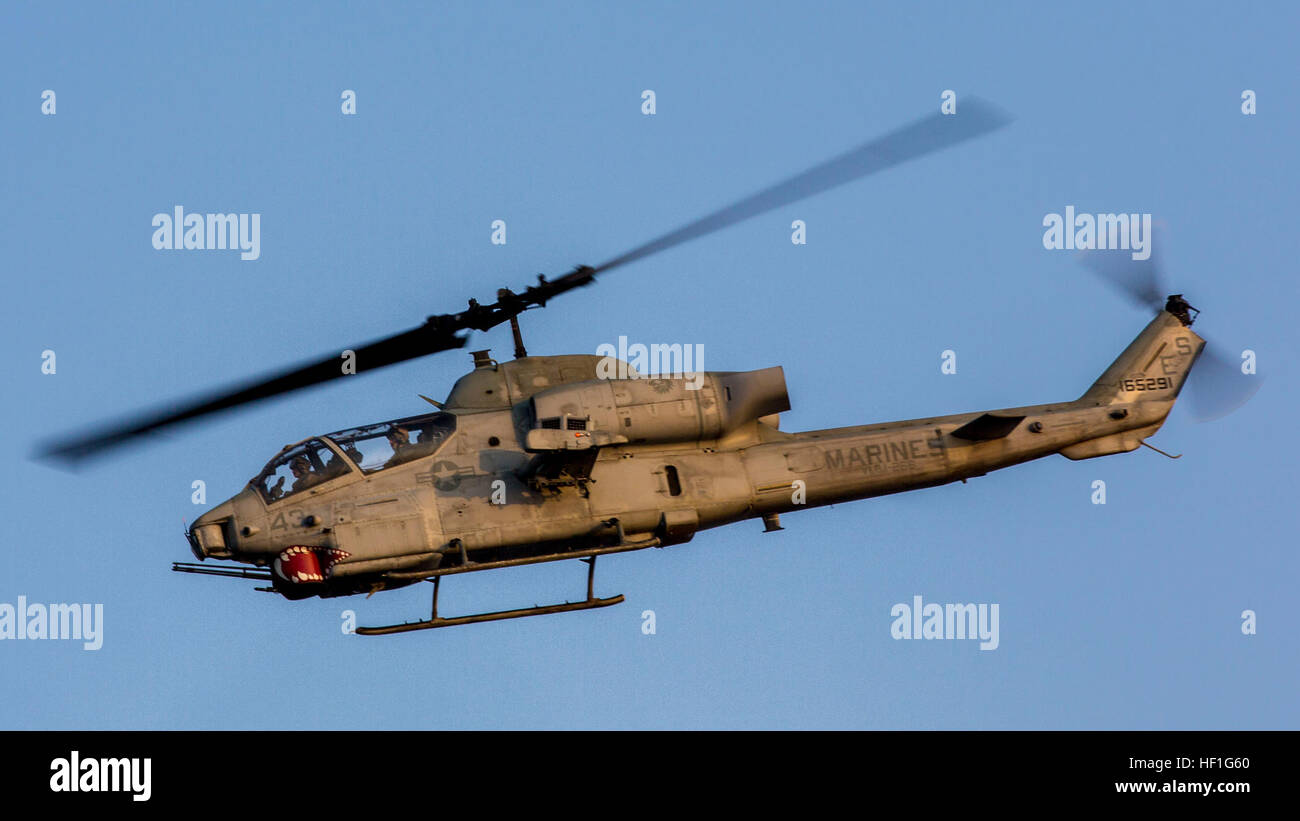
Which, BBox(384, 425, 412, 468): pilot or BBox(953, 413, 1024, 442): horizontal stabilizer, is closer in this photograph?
BBox(384, 425, 412, 468): pilot

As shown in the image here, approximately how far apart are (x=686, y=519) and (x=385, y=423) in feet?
12.0

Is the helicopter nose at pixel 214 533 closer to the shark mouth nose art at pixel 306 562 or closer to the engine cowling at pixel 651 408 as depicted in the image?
the shark mouth nose art at pixel 306 562

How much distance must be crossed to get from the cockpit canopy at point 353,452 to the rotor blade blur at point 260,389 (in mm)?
960

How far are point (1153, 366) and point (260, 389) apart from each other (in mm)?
11841

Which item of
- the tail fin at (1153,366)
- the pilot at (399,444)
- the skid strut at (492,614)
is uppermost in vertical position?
the tail fin at (1153,366)

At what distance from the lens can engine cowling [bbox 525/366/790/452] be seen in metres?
18.9

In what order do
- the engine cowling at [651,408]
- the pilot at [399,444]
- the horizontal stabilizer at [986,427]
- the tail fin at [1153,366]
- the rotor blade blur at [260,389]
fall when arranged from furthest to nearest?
the tail fin at [1153,366], the horizontal stabilizer at [986,427], the pilot at [399,444], the engine cowling at [651,408], the rotor blade blur at [260,389]

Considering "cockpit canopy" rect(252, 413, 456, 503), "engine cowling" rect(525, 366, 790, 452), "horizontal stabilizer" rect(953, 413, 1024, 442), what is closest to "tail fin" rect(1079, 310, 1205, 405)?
"horizontal stabilizer" rect(953, 413, 1024, 442)

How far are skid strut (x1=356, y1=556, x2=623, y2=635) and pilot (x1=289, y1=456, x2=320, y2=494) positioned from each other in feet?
5.60

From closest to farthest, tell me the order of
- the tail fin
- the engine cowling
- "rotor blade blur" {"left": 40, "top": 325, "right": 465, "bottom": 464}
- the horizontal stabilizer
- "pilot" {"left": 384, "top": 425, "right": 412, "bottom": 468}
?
"rotor blade blur" {"left": 40, "top": 325, "right": 465, "bottom": 464} < the engine cowling < "pilot" {"left": 384, "top": 425, "right": 412, "bottom": 468} < the horizontal stabilizer < the tail fin

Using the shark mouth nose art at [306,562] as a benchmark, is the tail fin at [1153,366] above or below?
above

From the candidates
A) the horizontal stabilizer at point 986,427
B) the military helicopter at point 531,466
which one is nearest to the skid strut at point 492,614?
the military helicopter at point 531,466

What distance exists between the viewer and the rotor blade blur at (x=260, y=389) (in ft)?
57.4

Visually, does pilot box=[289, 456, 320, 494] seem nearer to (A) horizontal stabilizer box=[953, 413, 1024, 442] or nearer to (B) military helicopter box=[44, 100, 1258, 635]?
(B) military helicopter box=[44, 100, 1258, 635]
